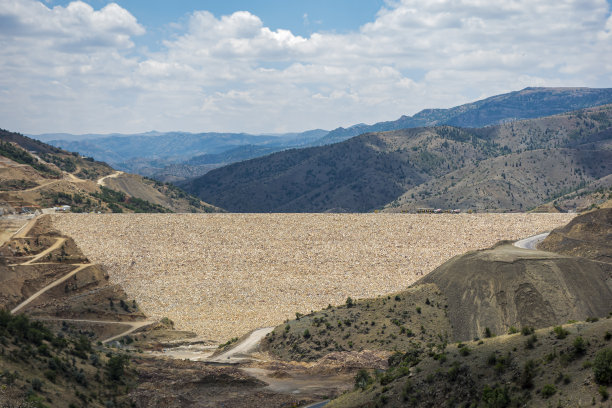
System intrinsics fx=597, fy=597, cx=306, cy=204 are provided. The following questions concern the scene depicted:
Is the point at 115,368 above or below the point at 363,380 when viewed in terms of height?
above

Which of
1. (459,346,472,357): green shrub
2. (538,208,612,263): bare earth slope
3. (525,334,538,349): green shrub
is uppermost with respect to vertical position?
(538,208,612,263): bare earth slope

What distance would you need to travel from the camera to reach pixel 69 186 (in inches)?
3989

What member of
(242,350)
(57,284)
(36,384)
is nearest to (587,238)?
(242,350)

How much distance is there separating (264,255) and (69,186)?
54.6 m

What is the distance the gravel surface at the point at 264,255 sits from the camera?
173 feet

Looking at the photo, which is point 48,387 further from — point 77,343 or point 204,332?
point 204,332

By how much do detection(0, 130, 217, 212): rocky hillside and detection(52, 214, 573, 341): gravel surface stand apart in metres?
20.5

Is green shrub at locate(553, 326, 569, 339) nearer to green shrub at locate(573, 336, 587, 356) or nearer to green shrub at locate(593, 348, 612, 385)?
green shrub at locate(573, 336, 587, 356)

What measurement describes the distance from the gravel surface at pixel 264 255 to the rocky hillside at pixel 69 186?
20.5 metres

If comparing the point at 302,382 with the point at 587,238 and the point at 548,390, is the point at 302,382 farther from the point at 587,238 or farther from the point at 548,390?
the point at 587,238

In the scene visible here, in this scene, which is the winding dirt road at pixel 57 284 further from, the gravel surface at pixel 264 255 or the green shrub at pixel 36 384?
the green shrub at pixel 36 384

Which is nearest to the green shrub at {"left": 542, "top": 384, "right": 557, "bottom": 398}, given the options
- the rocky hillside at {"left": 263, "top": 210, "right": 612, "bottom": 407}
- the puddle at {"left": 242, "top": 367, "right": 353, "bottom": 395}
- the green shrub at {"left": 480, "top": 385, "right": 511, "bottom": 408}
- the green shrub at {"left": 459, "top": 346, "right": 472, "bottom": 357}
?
the rocky hillside at {"left": 263, "top": 210, "right": 612, "bottom": 407}

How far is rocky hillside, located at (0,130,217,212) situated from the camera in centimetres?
8956

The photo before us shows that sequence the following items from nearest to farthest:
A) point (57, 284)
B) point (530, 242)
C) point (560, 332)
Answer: point (560, 332), point (57, 284), point (530, 242)
